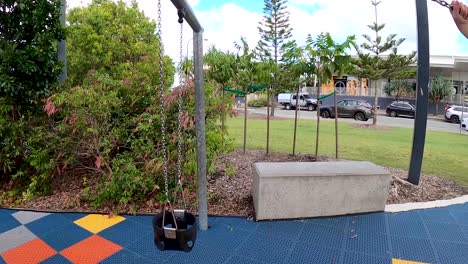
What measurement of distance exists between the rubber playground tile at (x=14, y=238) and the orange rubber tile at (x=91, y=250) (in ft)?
1.86

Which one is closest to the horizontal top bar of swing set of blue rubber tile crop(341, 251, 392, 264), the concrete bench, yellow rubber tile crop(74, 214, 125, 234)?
the concrete bench

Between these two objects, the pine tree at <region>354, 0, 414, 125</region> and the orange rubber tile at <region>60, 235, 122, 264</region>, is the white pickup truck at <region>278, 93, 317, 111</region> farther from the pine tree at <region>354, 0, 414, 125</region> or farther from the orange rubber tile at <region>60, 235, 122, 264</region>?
the orange rubber tile at <region>60, 235, 122, 264</region>

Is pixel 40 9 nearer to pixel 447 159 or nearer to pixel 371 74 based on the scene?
pixel 447 159

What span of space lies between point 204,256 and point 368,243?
1628 mm

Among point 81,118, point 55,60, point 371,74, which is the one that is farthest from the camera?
point 371,74

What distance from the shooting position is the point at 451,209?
155 inches

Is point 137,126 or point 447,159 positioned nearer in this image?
point 137,126

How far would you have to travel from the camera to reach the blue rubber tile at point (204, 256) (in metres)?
2.75

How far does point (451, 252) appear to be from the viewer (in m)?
2.90

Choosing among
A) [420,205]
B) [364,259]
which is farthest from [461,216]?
[364,259]

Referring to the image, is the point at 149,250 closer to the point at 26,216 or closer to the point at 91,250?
the point at 91,250

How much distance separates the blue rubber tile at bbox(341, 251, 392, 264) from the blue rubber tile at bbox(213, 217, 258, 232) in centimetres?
98

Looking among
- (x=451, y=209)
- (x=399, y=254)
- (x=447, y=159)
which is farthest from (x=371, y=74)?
(x=399, y=254)

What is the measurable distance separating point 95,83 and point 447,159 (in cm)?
770
